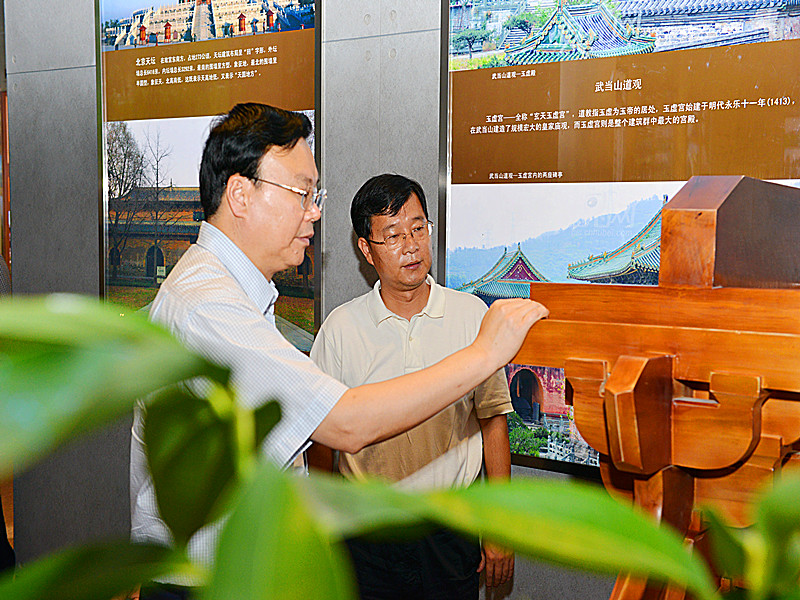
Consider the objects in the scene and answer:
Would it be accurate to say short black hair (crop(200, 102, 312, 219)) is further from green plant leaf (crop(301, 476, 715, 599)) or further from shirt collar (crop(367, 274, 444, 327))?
green plant leaf (crop(301, 476, 715, 599))

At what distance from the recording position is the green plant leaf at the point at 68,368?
12 cm

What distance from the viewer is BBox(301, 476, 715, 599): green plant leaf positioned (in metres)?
0.13

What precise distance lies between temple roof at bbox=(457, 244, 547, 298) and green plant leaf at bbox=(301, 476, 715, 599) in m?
2.40

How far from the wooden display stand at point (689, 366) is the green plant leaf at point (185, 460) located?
0.64 m

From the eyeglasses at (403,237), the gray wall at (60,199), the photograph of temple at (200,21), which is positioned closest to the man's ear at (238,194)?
the eyeglasses at (403,237)

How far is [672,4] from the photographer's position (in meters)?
2.25

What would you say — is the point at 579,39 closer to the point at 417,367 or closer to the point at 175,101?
the point at 417,367

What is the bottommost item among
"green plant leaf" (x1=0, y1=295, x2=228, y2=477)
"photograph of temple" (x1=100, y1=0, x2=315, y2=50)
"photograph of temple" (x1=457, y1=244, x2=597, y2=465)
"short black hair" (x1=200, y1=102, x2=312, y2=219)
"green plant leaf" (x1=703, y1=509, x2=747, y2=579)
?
"photograph of temple" (x1=457, y1=244, x2=597, y2=465)

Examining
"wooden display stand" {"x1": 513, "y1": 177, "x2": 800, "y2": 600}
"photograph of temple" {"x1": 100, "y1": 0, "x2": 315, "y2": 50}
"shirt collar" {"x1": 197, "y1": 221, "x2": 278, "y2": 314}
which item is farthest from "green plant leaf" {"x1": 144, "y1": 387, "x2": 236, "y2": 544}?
"photograph of temple" {"x1": 100, "y1": 0, "x2": 315, "y2": 50}

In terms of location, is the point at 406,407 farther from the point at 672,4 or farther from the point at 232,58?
the point at 232,58

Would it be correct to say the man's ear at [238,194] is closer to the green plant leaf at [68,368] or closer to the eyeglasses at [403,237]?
the eyeglasses at [403,237]

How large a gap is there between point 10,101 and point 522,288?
262cm

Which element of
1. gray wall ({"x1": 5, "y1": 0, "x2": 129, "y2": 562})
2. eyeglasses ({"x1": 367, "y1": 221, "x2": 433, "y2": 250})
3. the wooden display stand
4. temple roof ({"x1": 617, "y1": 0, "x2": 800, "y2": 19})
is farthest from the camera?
gray wall ({"x1": 5, "y1": 0, "x2": 129, "y2": 562})

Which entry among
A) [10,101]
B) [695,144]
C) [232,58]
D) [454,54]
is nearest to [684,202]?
[695,144]
